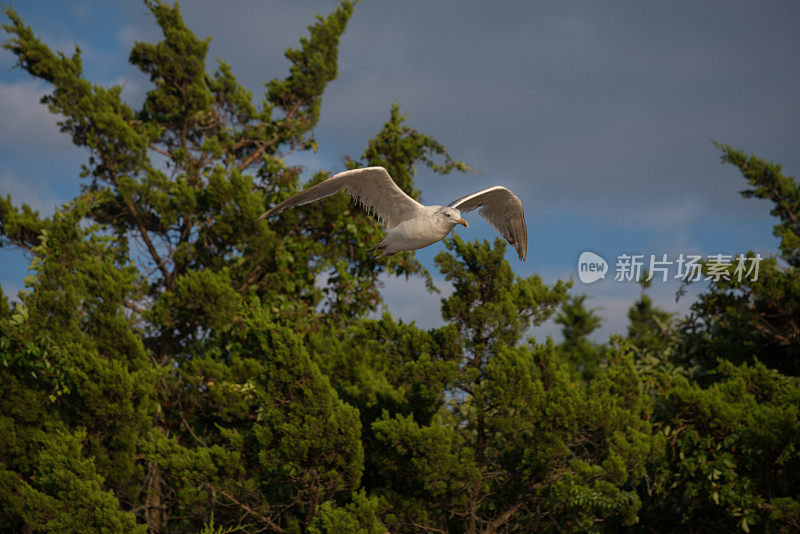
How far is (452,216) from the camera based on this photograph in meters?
6.27

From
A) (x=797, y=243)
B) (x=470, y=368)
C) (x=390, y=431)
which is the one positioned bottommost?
(x=390, y=431)

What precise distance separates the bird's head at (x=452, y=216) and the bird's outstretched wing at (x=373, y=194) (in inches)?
13.3

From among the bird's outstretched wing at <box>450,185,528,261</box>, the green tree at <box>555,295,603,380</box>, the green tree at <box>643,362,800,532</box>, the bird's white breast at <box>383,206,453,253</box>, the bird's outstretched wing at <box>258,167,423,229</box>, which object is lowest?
the green tree at <box>643,362,800,532</box>

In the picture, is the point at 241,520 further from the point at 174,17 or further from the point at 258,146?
the point at 174,17

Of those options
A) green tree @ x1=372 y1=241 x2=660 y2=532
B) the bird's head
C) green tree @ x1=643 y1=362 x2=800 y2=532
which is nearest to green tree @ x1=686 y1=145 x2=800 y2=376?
green tree @ x1=643 y1=362 x2=800 y2=532

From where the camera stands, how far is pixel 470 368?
30.9ft

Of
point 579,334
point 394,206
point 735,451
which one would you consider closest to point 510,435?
point 735,451

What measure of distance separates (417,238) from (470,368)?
348 centimetres

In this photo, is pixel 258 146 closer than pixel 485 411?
No

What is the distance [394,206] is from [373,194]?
0.26 m

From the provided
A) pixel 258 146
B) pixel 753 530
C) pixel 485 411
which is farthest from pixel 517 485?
pixel 258 146

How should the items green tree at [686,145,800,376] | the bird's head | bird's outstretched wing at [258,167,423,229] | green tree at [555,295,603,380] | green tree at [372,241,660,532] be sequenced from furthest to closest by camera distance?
green tree at [555,295,603,380] < green tree at [686,145,800,376] < green tree at [372,241,660,532] < bird's outstretched wing at [258,167,423,229] < the bird's head

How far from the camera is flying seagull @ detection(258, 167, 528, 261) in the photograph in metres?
6.33

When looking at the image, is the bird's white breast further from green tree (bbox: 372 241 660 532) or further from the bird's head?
green tree (bbox: 372 241 660 532)
